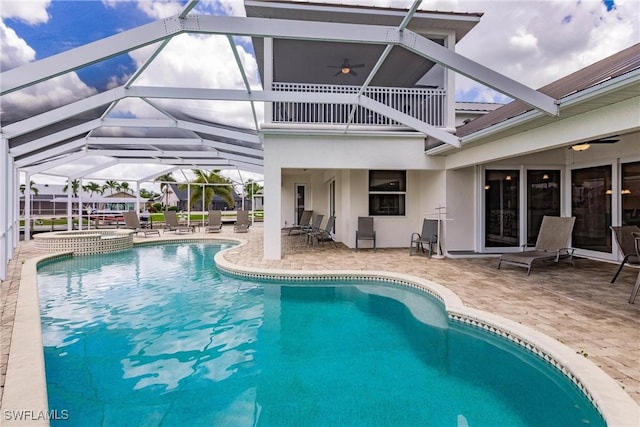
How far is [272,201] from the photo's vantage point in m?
8.76

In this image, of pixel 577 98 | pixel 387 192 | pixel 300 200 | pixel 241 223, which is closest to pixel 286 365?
pixel 577 98

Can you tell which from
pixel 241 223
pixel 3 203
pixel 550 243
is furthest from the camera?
pixel 241 223

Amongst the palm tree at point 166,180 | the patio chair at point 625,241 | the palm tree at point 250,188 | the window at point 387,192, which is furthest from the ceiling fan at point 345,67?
the palm tree at point 166,180

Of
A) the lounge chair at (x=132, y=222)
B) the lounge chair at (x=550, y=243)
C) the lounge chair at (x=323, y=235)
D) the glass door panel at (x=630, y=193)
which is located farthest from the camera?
the lounge chair at (x=132, y=222)

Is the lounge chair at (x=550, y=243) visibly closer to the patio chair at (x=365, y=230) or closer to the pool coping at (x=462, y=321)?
the pool coping at (x=462, y=321)

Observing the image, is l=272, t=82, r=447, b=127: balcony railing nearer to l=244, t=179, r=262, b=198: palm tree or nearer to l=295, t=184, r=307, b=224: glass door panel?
l=244, t=179, r=262, b=198: palm tree

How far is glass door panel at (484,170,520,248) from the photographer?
30.4ft

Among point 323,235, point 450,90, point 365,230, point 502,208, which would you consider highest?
point 450,90

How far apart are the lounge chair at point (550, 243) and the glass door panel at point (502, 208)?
146 cm

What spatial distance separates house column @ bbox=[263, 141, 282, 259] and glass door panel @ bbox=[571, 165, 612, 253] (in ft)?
25.4

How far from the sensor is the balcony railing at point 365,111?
30.3ft

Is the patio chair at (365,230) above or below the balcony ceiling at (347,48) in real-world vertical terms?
below

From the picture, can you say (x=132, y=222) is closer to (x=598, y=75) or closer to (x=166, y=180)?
(x=166, y=180)

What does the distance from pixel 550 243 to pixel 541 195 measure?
2.07 metres
